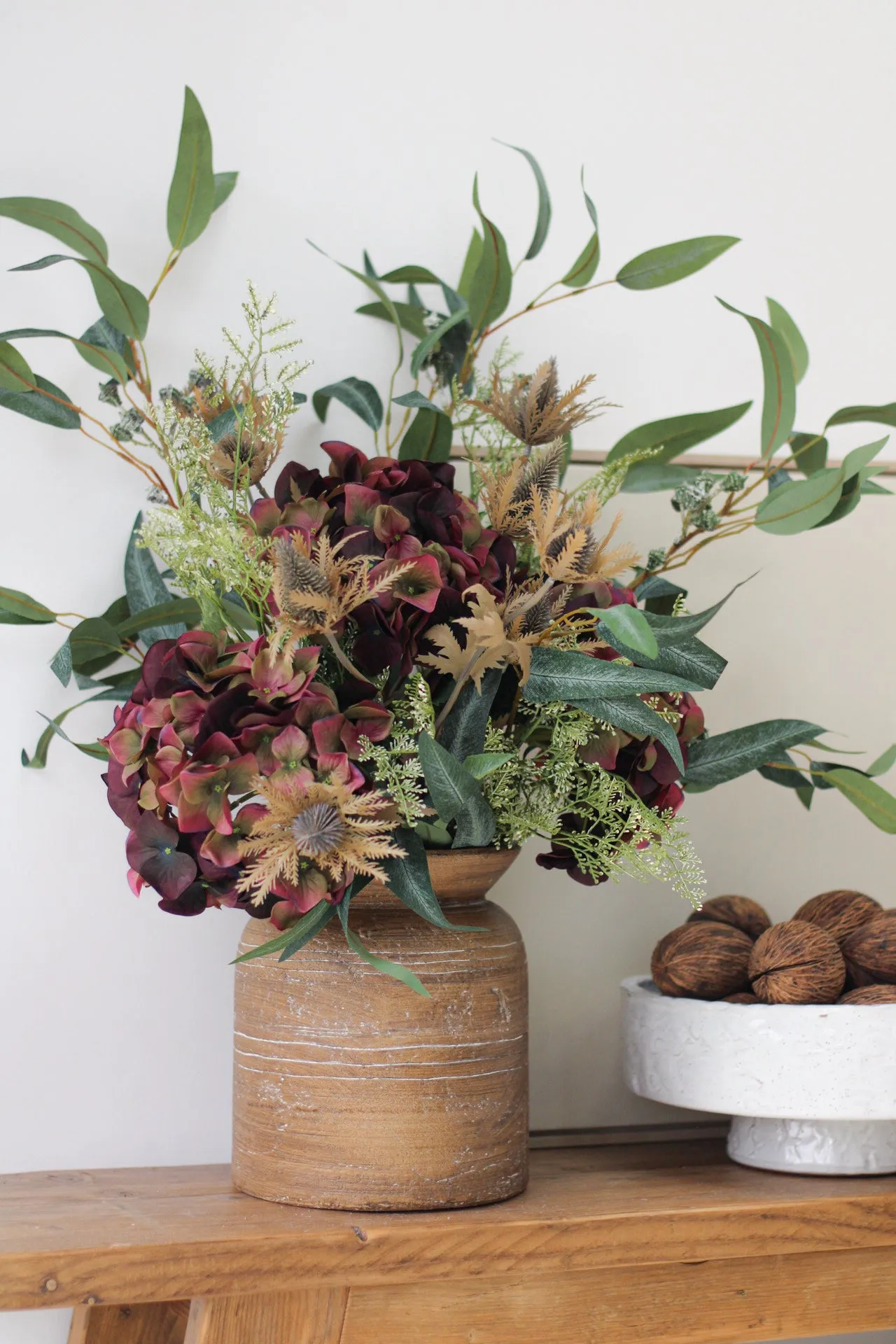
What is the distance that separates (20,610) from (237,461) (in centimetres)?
18

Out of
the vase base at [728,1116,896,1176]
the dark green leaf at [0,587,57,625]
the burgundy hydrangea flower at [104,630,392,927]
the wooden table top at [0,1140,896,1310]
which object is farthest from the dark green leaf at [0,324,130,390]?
the vase base at [728,1116,896,1176]

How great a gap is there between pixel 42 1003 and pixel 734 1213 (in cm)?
41

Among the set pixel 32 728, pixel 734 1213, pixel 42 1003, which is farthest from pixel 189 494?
pixel 734 1213

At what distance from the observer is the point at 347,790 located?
0.49 metres

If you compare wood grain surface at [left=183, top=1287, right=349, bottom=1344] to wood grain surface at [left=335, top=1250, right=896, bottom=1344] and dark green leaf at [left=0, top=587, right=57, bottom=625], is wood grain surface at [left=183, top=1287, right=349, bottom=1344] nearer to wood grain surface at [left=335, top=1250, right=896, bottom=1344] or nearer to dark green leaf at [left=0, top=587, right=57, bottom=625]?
wood grain surface at [left=335, top=1250, right=896, bottom=1344]

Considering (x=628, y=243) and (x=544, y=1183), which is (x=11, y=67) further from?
(x=544, y=1183)

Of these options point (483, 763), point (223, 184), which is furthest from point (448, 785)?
point (223, 184)

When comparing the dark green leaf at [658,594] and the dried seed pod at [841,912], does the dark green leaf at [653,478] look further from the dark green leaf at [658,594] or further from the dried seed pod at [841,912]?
the dried seed pod at [841,912]

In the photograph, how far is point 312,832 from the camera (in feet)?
1.56

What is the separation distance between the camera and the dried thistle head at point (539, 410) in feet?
1.91

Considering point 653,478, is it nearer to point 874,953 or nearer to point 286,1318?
point 874,953

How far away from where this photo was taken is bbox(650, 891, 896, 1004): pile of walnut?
0.64 metres

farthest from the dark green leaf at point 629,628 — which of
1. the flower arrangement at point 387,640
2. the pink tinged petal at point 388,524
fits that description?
the pink tinged petal at point 388,524

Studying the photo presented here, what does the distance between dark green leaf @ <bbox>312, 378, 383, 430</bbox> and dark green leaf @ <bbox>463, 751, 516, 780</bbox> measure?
0.28 m
